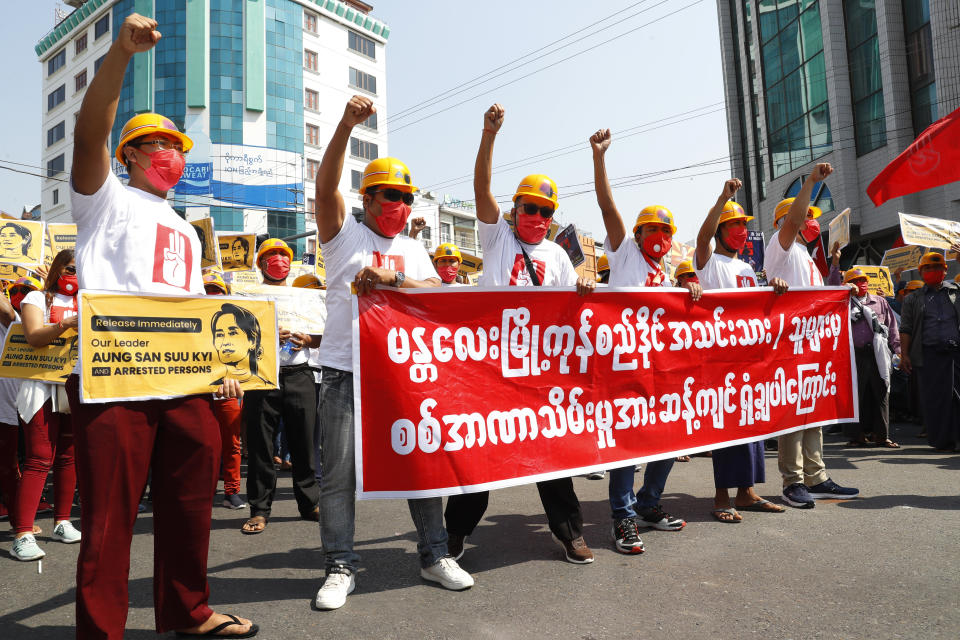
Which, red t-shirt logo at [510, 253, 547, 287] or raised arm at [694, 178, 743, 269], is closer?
red t-shirt logo at [510, 253, 547, 287]

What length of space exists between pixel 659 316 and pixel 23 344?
4424 mm

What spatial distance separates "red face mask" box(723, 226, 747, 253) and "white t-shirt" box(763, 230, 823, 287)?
1.11ft

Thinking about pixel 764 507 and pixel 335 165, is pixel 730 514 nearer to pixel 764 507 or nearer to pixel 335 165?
pixel 764 507

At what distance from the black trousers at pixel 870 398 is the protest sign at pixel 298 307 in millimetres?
6872

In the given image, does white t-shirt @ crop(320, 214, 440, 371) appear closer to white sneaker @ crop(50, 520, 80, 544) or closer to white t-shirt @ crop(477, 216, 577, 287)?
white t-shirt @ crop(477, 216, 577, 287)

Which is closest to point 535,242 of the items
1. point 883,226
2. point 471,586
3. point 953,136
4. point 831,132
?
point 471,586

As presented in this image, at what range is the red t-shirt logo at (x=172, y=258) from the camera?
311cm

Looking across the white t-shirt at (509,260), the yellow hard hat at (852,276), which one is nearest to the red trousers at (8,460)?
the white t-shirt at (509,260)

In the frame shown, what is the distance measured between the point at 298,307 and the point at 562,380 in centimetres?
234

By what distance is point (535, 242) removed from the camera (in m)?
4.47

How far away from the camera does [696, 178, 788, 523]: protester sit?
509cm

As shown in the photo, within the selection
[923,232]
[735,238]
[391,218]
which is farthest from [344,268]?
[923,232]

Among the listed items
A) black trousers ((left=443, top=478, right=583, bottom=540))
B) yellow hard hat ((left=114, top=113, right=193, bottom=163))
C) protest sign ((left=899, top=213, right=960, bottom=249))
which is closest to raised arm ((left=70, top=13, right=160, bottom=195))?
yellow hard hat ((left=114, top=113, right=193, bottom=163))

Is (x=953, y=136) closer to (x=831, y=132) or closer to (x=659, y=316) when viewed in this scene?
(x=659, y=316)
